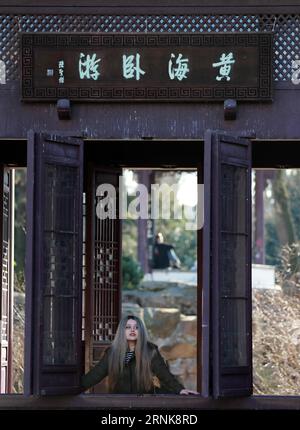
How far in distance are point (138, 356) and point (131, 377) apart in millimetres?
184

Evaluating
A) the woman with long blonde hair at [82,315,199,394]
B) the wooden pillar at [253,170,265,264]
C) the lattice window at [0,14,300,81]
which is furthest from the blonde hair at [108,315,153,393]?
the wooden pillar at [253,170,265,264]

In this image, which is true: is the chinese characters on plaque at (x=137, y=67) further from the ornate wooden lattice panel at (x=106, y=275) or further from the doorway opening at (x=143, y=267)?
the ornate wooden lattice panel at (x=106, y=275)

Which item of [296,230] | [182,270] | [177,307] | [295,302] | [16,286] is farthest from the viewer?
[182,270]

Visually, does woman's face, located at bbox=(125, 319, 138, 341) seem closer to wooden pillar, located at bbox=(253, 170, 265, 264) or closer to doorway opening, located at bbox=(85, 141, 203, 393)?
doorway opening, located at bbox=(85, 141, 203, 393)

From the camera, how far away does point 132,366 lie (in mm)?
9273

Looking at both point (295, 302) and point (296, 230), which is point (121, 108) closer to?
point (295, 302)

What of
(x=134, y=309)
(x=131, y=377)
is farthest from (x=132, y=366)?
(x=134, y=309)

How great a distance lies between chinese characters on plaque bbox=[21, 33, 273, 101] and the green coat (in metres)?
1.84

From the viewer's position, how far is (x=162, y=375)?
9.23 meters

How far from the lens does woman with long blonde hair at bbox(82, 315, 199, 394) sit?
920cm

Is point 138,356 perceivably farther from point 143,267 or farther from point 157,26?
point 143,267

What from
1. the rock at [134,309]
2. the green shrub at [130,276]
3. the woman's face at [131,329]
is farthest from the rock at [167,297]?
the woman's face at [131,329]

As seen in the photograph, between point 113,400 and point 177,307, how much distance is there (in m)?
14.0
